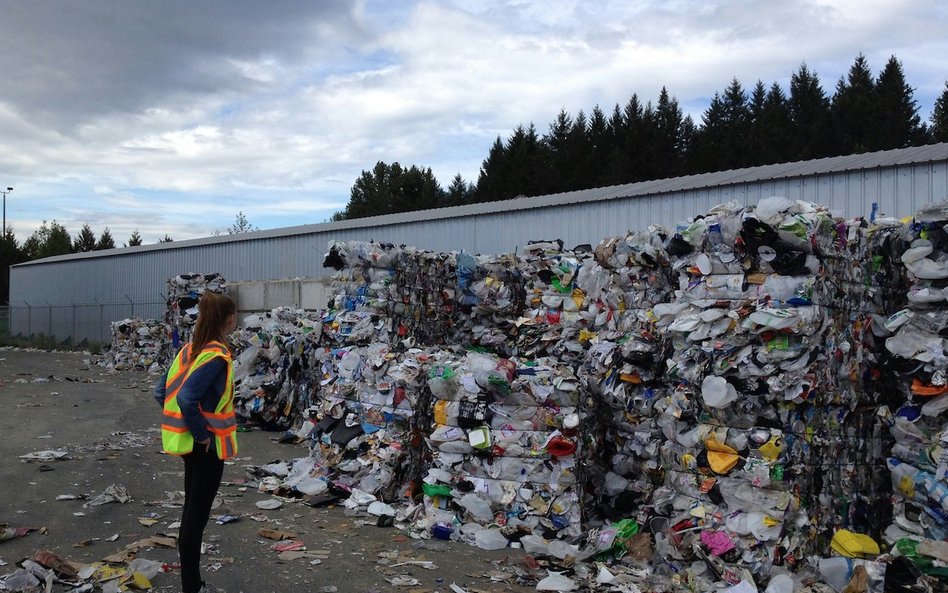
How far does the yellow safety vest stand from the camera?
137 inches

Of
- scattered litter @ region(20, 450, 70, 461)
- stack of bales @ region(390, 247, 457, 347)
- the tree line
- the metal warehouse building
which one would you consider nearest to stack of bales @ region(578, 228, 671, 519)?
the metal warehouse building

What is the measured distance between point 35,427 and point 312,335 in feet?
10.5

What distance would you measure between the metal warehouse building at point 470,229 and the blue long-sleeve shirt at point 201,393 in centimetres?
372

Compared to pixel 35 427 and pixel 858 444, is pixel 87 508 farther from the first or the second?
pixel 858 444

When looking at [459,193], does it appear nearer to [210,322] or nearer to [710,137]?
[710,137]

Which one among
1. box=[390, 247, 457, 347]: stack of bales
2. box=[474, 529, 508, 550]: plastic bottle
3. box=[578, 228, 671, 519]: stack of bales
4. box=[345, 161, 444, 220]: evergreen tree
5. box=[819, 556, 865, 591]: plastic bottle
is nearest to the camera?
box=[819, 556, 865, 591]: plastic bottle

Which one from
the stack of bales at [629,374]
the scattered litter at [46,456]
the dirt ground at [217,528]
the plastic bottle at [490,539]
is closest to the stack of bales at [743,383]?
the stack of bales at [629,374]

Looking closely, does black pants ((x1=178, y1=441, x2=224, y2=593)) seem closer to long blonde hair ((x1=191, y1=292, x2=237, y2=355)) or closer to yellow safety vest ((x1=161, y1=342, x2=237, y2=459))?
yellow safety vest ((x1=161, y1=342, x2=237, y2=459))

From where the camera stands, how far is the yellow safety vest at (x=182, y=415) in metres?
3.47

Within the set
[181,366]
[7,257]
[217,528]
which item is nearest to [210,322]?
[181,366]

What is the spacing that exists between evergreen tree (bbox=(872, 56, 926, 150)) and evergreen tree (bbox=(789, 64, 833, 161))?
1.83 meters

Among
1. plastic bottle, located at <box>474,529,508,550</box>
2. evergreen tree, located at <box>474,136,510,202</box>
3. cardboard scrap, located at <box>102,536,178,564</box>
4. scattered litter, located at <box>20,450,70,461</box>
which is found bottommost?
plastic bottle, located at <box>474,529,508,550</box>

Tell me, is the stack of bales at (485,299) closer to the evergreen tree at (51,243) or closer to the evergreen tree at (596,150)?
the evergreen tree at (596,150)

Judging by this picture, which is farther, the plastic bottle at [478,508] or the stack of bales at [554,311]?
the stack of bales at [554,311]
